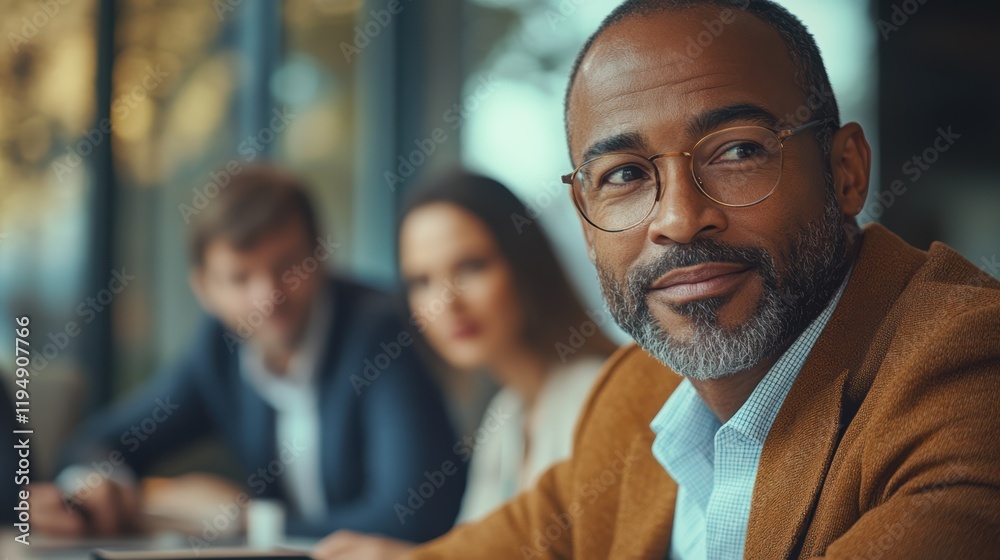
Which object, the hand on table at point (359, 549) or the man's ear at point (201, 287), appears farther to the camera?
the man's ear at point (201, 287)

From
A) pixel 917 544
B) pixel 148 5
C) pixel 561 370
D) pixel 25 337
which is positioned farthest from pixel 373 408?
pixel 917 544

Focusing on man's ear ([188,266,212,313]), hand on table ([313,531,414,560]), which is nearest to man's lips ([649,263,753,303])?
hand on table ([313,531,414,560])

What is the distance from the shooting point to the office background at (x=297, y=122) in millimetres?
3287

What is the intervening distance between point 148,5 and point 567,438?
2.50m

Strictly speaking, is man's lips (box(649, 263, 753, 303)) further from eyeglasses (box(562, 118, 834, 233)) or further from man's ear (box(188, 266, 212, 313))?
man's ear (box(188, 266, 212, 313))

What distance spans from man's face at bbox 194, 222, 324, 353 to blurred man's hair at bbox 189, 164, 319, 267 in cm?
3

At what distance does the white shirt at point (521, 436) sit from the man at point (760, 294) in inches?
35.8

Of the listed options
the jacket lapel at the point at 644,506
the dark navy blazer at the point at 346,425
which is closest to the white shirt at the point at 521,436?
the dark navy blazer at the point at 346,425

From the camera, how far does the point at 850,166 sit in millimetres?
1178

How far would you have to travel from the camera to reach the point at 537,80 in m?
3.27

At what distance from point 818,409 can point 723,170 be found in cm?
28

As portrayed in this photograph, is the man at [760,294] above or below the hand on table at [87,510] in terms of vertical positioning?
above

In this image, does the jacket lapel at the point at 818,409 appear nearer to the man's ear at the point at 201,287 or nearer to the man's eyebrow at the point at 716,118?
the man's eyebrow at the point at 716,118

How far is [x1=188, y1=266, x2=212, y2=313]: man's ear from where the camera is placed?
3.19 m
